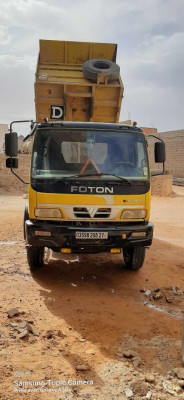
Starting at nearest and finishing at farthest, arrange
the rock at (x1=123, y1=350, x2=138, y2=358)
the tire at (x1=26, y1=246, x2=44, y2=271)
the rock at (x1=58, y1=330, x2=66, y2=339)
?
the rock at (x1=123, y1=350, x2=138, y2=358) → the rock at (x1=58, y1=330, x2=66, y2=339) → the tire at (x1=26, y1=246, x2=44, y2=271)

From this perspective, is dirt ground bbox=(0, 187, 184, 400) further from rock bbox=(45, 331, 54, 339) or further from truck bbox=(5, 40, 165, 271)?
truck bbox=(5, 40, 165, 271)

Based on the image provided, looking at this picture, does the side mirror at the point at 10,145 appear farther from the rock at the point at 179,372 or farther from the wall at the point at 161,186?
the wall at the point at 161,186

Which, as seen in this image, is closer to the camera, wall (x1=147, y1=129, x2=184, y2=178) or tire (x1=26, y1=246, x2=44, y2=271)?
tire (x1=26, y1=246, x2=44, y2=271)

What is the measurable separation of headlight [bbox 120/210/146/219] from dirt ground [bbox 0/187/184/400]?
3.86 ft

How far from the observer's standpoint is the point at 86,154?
5.12 meters

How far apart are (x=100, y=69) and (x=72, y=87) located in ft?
2.65

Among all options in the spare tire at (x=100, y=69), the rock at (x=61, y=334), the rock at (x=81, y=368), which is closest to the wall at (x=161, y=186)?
the spare tire at (x=100, y=69)

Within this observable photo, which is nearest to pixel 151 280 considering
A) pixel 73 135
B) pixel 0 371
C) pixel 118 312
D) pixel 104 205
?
pixel 118 312

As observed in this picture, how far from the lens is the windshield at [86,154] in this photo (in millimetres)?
5047

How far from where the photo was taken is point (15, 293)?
5000 millimetres

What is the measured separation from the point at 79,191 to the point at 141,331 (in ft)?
6.44

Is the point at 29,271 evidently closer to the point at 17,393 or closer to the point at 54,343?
the point at 54,343

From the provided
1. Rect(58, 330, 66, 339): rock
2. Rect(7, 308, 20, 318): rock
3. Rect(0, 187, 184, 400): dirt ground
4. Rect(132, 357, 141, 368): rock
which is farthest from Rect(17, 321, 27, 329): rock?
Rect(132, 357, 141, 368): rock

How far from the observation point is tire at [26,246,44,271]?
5.52 m
